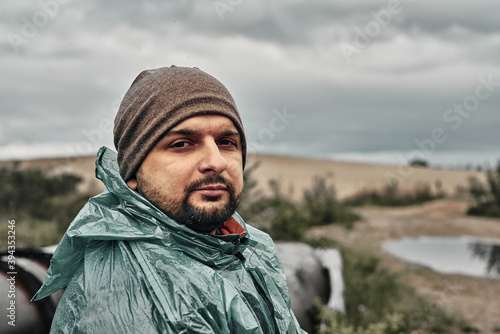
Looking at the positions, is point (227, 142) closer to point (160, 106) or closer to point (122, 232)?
point (160, 106)

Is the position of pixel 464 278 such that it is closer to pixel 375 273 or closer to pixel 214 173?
pixel 375 273

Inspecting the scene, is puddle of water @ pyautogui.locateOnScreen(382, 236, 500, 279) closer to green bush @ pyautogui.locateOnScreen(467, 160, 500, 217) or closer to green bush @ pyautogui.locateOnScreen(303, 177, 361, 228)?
green bush @ pyautogui.locateOnScreen(303, 177, 361, 228)

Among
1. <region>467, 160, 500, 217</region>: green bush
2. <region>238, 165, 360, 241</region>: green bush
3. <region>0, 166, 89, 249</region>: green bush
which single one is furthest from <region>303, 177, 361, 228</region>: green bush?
<region>0, 166, 89, 249</region>: green bush

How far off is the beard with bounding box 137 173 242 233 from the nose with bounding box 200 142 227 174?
29mm

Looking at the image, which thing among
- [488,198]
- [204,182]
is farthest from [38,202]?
[488,198]

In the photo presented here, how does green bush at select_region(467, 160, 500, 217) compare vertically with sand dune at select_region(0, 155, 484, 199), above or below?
above

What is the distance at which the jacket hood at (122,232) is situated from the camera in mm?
1578

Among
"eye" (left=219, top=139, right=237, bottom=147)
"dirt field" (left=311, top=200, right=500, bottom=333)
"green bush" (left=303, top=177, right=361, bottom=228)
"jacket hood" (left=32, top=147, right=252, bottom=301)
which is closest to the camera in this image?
"jacket hood" (left=32, top=147, right=252, bottom=301)

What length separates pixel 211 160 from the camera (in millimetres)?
1628

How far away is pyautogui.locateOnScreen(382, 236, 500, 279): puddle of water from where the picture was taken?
31.9 feet

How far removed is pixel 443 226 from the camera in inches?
578

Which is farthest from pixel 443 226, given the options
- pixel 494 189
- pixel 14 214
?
pixel 14 214

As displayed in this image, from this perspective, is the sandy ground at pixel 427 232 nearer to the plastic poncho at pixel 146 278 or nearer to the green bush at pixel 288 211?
the green bush at pixel 288 211

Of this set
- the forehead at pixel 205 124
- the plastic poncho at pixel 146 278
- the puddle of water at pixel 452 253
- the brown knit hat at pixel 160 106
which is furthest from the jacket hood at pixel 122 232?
the puddle of water at pixel 452 253
